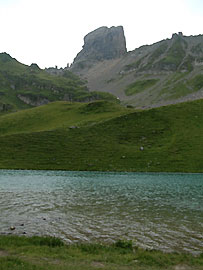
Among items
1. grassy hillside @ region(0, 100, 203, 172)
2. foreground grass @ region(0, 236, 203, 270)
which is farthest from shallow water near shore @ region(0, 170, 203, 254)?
grassy hillside @ region(0, 100, 203, 172)

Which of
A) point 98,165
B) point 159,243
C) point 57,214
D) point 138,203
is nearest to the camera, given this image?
point 159,243

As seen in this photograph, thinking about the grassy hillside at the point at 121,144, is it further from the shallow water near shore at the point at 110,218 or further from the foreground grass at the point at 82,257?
the foreground grass at the point at 82,257

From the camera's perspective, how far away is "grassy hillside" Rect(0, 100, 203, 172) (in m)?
81.9

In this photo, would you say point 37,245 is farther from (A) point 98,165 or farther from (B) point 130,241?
(A) point 98,165

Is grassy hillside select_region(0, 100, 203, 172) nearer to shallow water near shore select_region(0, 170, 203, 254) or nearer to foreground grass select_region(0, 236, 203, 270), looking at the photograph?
shallow water near shore select_region(0, 170, 203, 254)

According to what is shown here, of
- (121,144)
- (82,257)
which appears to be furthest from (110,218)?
(121,144)

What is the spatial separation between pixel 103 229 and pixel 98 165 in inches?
2384

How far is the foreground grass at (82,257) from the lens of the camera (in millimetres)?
13375

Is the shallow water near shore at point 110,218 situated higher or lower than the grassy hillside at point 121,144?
lower

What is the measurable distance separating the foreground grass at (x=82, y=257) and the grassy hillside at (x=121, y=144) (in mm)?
61234

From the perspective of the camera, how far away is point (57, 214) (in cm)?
2577

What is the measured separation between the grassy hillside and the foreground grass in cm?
6123

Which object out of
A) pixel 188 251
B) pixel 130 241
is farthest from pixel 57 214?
pixel 188 251

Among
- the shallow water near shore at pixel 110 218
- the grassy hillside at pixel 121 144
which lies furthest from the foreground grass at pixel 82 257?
the grassy hillside at pixel 121 144
